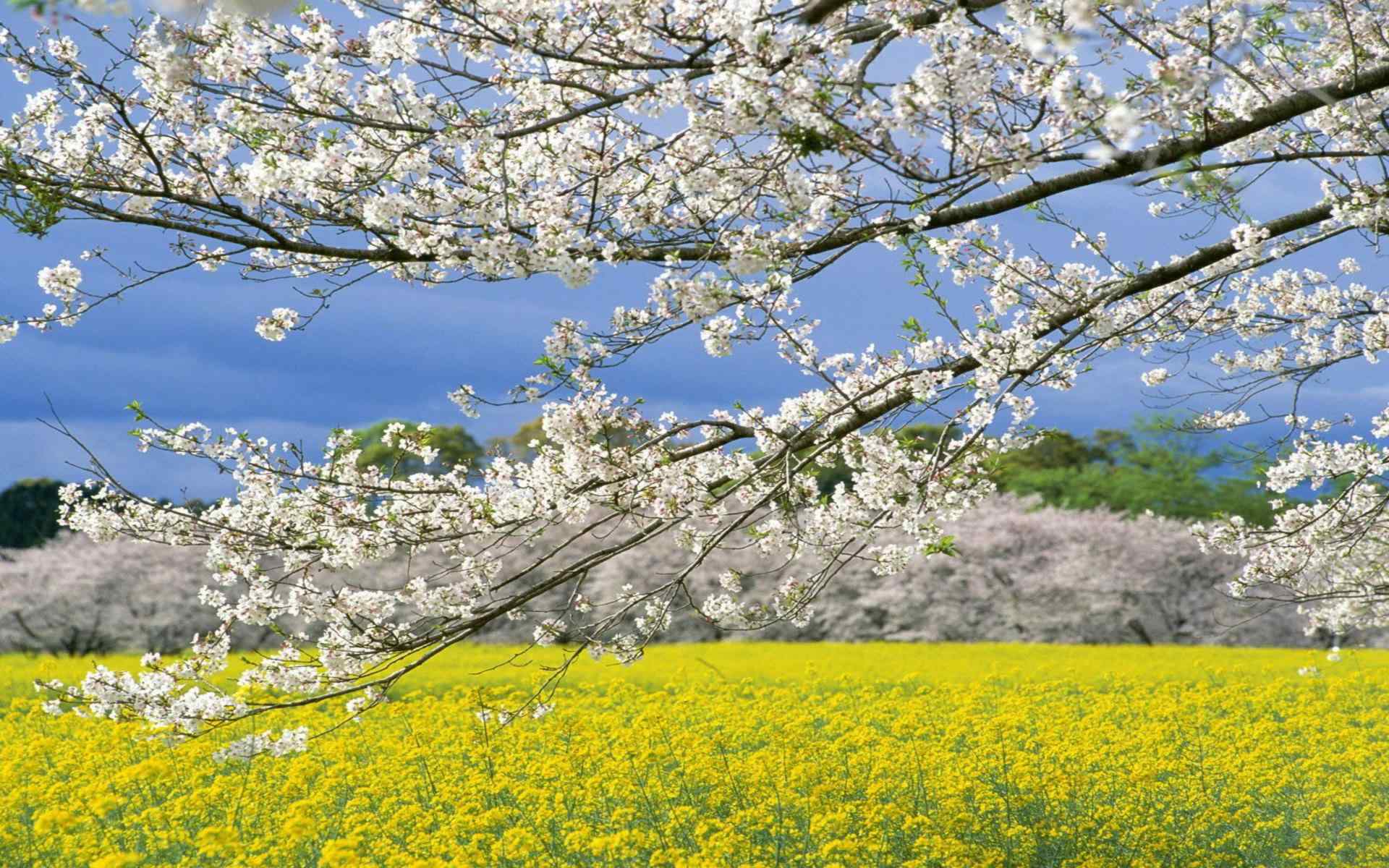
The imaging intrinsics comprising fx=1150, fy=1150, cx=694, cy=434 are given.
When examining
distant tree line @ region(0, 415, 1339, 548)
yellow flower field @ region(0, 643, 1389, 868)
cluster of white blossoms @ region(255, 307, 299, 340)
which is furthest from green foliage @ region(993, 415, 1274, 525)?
cluster of white blossoms @ region(255, 307, 299, 340)

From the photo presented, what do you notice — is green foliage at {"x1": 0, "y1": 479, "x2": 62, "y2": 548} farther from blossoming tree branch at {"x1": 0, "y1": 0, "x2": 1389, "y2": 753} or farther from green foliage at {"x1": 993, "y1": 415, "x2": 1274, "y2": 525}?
blossoming tree branch at {"x1": 0, "y1": 0, "x2": 1389, "y2": 753}

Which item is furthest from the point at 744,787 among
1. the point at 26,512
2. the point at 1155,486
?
the point at 26,512

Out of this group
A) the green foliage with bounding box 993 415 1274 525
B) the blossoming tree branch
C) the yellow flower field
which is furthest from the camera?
the green foliage with bounding box 993 415 1274 525

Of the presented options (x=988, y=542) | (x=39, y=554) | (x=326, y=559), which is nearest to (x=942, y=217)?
(x=326, y=559)

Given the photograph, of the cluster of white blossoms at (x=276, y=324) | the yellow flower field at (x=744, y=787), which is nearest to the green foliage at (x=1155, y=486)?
the yellow flower field at (x=744, y=787)

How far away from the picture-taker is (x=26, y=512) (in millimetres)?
39438

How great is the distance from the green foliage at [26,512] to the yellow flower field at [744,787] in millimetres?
30735

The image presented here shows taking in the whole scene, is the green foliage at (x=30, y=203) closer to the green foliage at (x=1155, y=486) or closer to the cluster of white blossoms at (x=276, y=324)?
the cluster of white blossoms at (x=276, y=324)

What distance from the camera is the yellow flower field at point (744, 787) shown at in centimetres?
675

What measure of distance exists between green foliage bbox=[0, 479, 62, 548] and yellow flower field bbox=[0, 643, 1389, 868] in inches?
1210

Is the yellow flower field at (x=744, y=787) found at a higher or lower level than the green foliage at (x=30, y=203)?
lower

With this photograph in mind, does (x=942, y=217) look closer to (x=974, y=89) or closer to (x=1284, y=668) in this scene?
(x=974, y=89)

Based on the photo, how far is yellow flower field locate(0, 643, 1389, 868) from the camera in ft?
22.2

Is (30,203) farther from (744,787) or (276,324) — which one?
(744,787)
